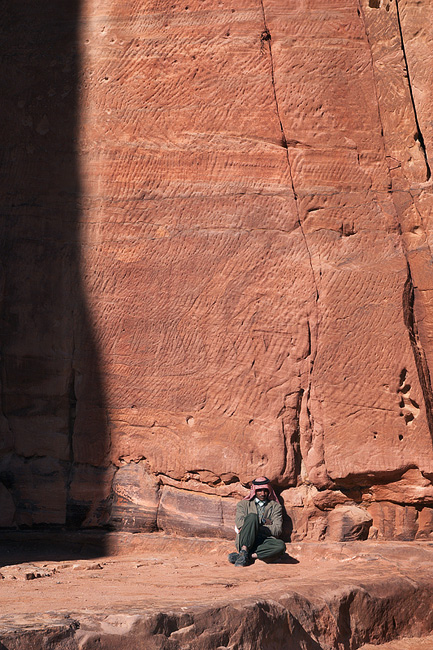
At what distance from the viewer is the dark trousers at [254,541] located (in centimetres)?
488

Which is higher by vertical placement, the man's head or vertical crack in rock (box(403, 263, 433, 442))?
vertical crack in rock (box(403, 263, 433, 442))

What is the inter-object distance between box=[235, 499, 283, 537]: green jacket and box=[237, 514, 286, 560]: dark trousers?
10 centimetres

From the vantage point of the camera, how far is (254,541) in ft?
16.2

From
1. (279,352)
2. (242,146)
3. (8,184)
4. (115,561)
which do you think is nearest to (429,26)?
(242,146)

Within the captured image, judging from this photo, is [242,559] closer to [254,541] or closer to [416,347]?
[254,541]

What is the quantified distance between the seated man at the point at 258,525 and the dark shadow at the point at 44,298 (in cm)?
124

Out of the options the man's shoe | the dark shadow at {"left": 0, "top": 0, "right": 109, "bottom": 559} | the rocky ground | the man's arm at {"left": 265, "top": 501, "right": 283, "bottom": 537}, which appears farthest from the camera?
the dark shadow at {"left": 0, "top": 0, "right": 109, "bottom": 559}

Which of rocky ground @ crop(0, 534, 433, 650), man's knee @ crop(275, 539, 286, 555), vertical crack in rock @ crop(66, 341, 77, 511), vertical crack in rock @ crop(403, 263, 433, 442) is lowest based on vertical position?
rocky ground @ crop(0, 534, 433, 650)

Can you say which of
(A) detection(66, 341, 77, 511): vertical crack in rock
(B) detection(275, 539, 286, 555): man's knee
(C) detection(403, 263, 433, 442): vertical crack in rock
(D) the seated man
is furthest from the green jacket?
(A) detection(66, 341, 77, 511): vertical crack in rock

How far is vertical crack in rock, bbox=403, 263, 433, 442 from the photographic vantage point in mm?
5148

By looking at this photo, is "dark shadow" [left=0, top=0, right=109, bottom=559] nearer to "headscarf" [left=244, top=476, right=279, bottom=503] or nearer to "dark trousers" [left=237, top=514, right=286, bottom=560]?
"headscarf" [left=244, top=476, right=279, bottom=503]

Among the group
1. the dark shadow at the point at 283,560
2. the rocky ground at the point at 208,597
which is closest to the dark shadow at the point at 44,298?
the rocky ground at the point at 208,597

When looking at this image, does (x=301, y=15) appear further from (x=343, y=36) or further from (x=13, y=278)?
(x=13, y=278)

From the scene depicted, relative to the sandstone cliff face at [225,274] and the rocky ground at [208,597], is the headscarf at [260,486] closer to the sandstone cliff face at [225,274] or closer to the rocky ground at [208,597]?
the sandstone cliff face at [225,274]
